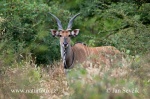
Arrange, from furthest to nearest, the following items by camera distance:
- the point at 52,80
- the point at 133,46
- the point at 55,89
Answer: the point at 133,46 → the point at 52,80 → the point at 55,89

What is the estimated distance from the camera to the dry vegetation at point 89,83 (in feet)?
15.2

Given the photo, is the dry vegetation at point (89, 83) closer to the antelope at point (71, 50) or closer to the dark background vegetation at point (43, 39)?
the dark background vegetation at point (43, 39)

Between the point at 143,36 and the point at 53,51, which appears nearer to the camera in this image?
the point at 143,36

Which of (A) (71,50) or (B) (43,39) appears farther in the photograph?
(B) (43,39)

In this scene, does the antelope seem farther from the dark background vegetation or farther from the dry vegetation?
the dry vegetation

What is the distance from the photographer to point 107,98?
461cm

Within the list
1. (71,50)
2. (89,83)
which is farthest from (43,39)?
(89,83)

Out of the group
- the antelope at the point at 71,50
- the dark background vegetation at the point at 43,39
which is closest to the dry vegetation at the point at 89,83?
the dark background vegetation at the point at 43,39

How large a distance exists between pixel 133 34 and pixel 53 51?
2526 millimetres

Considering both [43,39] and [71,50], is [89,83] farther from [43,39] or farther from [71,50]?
[43,39]

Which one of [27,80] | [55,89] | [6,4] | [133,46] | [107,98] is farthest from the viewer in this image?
[6,4]

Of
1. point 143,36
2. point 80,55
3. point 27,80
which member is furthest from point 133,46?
point 27,80

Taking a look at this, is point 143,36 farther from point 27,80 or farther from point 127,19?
point 27,80

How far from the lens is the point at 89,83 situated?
4898 millimetres
